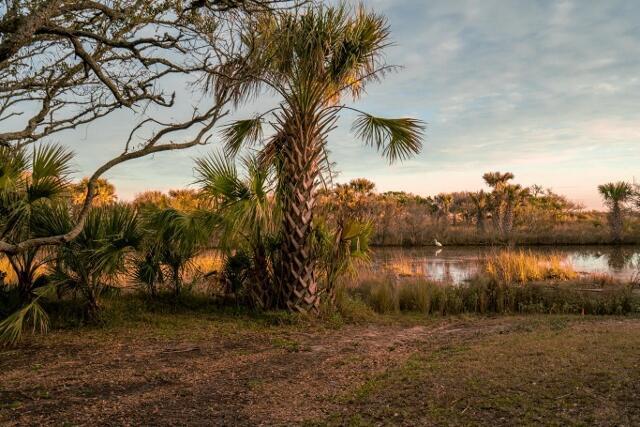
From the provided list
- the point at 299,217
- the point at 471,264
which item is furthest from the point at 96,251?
the point at 471,264

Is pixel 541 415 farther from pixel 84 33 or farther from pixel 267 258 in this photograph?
pixel 267 258

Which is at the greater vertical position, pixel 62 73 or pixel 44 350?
pixel 62 73

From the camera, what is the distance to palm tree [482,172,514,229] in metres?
41.4

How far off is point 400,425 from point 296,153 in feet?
20.6

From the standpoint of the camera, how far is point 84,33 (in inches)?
198

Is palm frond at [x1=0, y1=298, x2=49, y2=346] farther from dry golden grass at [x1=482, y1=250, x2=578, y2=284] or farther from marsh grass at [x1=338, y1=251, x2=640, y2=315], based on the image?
dry golden grass at [x1=482, y1=250, x2=578, y2=284]

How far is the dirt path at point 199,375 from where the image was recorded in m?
4.76

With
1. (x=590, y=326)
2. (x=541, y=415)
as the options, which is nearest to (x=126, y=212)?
(x=541, y=415)

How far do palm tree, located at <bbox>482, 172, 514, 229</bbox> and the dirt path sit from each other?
3438 centimetres

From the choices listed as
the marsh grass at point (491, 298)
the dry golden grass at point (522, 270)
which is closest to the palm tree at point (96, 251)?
the marsh grass at point (491, 298)

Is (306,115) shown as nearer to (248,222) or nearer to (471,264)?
(248,222)

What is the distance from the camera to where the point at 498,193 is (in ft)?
136

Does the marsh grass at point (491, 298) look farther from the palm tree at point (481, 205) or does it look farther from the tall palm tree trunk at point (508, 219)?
the palm tree at point (481, 205)

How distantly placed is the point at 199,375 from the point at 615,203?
36.4 meters
